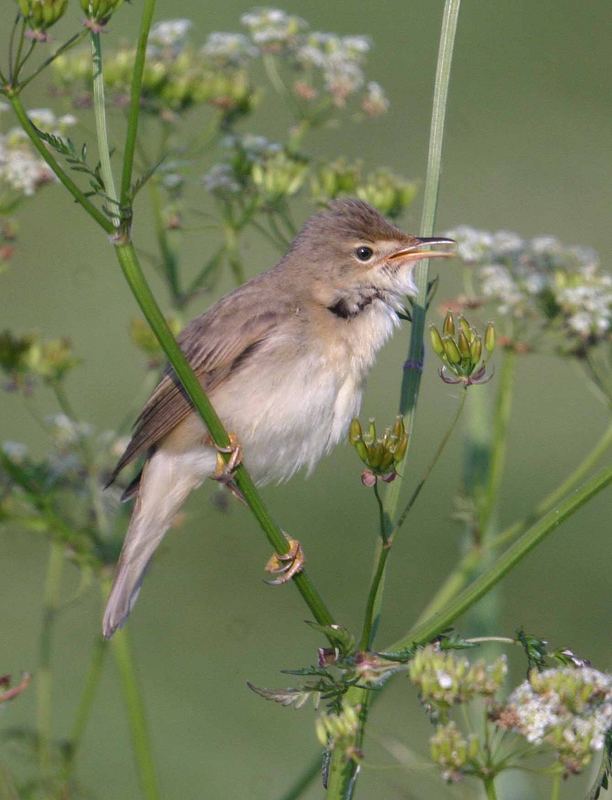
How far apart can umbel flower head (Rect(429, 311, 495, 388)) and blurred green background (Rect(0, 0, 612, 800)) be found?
1.11m

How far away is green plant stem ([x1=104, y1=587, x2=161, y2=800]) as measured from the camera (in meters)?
3.41

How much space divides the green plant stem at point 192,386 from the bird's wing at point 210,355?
1.09 meters

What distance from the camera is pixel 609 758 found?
2.46 meters

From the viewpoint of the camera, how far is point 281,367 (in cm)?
382

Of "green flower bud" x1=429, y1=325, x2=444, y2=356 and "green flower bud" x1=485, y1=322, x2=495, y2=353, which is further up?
"green flower bud" x1=485, y1=322, x2=495, y2=353

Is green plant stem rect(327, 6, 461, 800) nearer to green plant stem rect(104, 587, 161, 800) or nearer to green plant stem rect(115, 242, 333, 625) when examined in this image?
green plant stem rect(115, 242, 333, 625)

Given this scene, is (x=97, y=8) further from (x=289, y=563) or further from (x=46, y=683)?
(x=46, y=683)

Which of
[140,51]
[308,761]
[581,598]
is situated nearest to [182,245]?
[581,598]

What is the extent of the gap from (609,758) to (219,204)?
2.52 m

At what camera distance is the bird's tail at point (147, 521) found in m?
3.75

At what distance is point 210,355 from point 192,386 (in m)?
1.43

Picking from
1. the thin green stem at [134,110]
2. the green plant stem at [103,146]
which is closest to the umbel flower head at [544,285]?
the green plant stem at [103,146]

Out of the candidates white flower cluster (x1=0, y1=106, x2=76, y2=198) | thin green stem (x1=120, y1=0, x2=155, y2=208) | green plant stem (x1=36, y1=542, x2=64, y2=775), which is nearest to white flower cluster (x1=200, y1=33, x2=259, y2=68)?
white flower cluster (x1=0, y1=106, x2=76, y2=198)

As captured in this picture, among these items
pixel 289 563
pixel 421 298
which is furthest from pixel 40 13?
pixel 289 563
